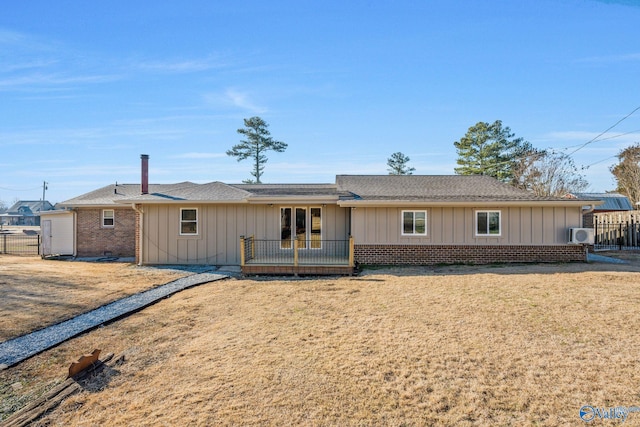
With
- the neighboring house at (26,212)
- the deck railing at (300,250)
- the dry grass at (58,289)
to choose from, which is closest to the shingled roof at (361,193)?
the deck railing at (300,250)

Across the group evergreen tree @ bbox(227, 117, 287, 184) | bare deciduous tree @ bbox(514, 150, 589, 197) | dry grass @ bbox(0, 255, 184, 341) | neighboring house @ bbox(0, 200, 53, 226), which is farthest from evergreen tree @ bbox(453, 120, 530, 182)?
neighboring house @ bbox(0, 200, 53, 226)

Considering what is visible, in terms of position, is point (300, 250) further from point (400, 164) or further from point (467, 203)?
point (400, 164)

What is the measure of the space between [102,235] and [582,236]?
1982cm

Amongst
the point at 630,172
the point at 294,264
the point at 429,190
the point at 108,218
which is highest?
the point at 630,172

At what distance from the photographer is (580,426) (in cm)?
321

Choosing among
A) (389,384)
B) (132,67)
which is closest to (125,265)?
(132,67)

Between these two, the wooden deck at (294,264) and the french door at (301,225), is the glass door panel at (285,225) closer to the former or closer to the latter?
the french door at (301,225)

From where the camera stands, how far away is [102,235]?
654 inches

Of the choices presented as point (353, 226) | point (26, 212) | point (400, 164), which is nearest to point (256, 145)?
point (400, 164)

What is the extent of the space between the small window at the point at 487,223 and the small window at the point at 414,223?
1.95 metres

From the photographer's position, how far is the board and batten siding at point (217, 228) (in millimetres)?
13406

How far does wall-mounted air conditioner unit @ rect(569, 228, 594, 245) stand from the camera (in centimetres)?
1210

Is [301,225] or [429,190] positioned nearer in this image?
[301,225]

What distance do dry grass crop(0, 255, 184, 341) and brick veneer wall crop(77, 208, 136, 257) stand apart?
2538 millimetres
